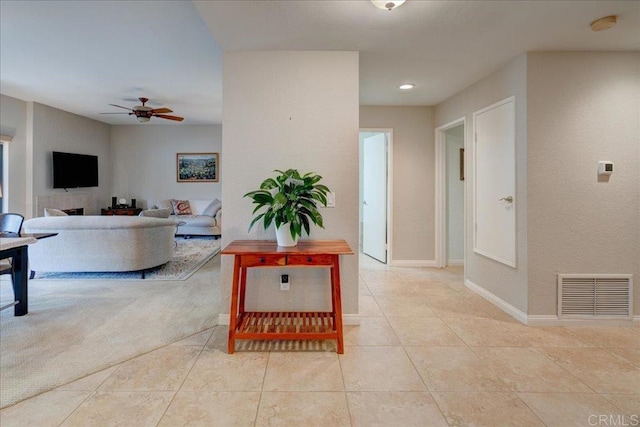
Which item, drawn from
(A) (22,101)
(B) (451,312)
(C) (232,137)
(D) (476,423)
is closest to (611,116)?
(B) (451,312)

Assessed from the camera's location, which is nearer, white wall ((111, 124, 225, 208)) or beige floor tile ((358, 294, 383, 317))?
beige floor tile ((358, 294, 383, 317))

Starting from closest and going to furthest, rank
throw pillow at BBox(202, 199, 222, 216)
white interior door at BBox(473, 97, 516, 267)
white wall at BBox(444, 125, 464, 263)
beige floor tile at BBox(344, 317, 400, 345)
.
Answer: beige floor tile at BBox(344, 317, 400, 345), white interior door at BBox(473, 97, 516, 267), white wall at BBox(444, 125, 464, 263), throw pillow at BBox(202, 199, 222, 216)

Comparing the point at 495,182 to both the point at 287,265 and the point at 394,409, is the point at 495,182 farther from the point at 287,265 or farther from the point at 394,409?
the point at 394,409

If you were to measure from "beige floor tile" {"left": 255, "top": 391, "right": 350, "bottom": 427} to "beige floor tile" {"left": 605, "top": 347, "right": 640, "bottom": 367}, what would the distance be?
1.97m

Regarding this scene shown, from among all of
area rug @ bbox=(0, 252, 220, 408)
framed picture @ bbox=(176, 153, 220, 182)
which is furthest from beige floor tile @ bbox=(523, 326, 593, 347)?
framed picture @ bbox=(176, 153, 220, 182)

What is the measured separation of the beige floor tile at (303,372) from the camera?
200 centimetres

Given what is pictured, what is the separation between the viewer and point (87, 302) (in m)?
3.46

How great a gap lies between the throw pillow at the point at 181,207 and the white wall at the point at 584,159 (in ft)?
22.2

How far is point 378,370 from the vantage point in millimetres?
2189

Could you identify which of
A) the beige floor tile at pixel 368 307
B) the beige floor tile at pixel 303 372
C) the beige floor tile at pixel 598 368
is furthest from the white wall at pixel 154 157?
the beige floor tile at pixel 598 368

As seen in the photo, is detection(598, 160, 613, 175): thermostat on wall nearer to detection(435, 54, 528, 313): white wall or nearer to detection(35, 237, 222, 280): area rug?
detection(435, 54, 528, 313): white wall

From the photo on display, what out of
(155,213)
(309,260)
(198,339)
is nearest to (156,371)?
(198,339)

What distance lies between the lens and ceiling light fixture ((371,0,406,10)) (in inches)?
80.6

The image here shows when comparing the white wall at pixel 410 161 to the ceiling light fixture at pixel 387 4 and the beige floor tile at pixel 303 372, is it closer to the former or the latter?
the ceiling light fixture at pixel 387 4
